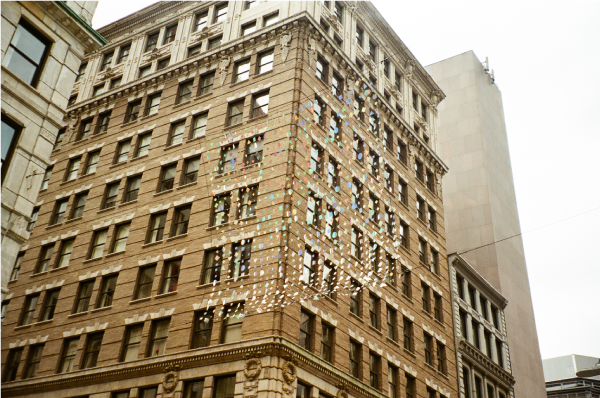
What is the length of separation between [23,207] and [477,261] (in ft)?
149

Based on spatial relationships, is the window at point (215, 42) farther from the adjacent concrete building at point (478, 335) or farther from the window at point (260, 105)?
the adjacent concrete building at point (478, 335)

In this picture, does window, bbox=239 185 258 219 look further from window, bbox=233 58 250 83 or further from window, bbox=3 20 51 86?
window, bbox=3 20 51 86

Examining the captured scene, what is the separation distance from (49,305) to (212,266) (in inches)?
468

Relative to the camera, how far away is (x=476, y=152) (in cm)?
6181

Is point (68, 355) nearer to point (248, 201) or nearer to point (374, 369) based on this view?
point (248, 201)

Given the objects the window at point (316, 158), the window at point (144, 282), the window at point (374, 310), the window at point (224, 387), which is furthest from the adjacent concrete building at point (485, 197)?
the window at point (224, 387)

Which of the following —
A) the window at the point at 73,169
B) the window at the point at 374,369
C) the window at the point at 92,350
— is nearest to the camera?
the window at the point at 92,350

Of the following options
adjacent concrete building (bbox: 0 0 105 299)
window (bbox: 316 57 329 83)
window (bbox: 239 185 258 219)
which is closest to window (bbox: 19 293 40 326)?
window (bbox: 239 185 258 219)

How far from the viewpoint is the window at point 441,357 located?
130ft

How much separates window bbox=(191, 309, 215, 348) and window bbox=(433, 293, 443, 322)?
18526 millimetres

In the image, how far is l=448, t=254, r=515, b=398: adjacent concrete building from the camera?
1687 inches

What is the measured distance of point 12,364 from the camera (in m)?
34.7

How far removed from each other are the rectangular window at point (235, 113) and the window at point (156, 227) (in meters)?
6.72

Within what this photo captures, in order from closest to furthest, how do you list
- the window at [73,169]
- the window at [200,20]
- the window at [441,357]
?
the window at [441,357]
the window at [73,169]
the window at [200,20]
